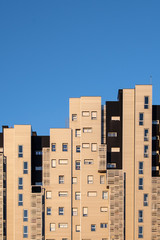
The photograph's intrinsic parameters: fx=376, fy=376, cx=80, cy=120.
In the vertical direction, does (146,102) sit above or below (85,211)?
above

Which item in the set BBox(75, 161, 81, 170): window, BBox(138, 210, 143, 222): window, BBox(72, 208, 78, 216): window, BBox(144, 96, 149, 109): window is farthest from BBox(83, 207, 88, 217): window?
BBox(144, 96, 149, 109): window

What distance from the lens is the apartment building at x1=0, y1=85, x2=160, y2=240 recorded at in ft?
192

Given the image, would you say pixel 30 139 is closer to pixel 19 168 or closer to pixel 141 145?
pixel 19 168

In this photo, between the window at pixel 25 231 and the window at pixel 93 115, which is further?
the window at pixel 93 115

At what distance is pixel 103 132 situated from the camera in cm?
6112

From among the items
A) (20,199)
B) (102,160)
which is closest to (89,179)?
(102,160)

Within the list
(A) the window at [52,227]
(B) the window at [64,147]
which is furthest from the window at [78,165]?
(A) the window at [52,227]

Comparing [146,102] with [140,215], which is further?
[146,102]

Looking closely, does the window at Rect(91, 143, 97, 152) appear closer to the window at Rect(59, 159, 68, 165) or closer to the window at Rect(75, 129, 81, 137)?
the window at Rect(75, 129, 81, 137)

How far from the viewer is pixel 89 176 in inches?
2368

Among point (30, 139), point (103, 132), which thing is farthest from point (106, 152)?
point (30, 139)

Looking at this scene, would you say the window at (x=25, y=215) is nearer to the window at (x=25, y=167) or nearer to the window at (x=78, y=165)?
the window at (x=25, y=167)

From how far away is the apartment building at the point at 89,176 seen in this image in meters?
58.5

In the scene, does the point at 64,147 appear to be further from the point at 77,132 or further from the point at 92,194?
the point at 92,194
